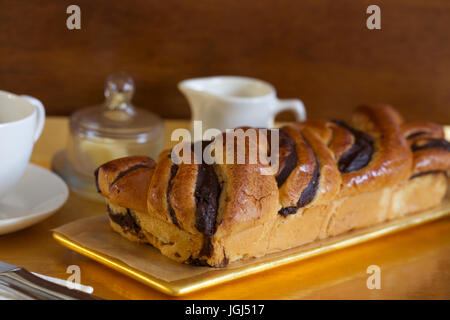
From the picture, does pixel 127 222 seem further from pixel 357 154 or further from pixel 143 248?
pixel 357 154

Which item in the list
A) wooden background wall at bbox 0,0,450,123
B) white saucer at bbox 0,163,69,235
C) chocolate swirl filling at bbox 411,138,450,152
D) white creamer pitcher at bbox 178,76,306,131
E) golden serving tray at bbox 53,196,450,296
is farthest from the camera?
wooden background wall at bbox 0,0,450,123

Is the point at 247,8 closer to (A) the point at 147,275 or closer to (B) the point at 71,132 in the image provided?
(B) the point at 71,132

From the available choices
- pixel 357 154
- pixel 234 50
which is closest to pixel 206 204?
pixel 357 154

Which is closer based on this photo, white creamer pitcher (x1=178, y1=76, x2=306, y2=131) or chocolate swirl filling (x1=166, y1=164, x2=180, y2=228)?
chocolate swirl filling (x1=166, y1=164, x2=180, y2=228)

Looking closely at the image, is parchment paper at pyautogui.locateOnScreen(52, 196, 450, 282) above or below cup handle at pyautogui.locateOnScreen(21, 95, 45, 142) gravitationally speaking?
below

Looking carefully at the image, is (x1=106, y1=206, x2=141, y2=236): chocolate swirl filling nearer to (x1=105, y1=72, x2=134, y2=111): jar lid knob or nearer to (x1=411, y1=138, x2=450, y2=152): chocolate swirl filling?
(x1=105, y1=72, x2=134, y2=111): jar lid knob

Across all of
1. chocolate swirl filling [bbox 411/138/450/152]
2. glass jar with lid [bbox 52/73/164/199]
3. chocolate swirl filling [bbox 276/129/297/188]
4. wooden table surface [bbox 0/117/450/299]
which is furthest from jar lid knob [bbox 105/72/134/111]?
chocolate swirl filling [bbox 411/138/450/152]

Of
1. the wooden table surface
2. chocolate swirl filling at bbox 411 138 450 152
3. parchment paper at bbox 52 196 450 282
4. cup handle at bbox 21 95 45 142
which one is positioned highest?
cup handle at bbox 21 95 45 142
